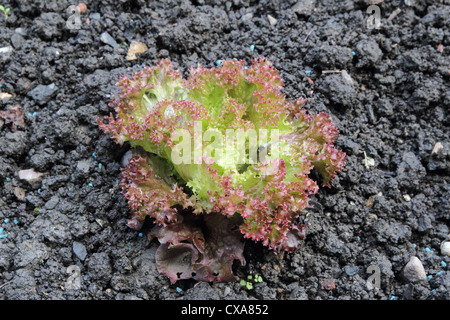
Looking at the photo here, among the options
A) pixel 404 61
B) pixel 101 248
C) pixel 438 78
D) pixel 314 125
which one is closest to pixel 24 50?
pixel 101 248

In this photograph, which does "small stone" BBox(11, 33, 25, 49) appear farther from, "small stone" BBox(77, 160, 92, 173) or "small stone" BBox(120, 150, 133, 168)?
"small stone" BBox(120, 150, 133, 168)

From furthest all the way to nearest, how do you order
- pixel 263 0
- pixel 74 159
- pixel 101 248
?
pixel 263 0 < pixel 74 159 < pixel 101 248

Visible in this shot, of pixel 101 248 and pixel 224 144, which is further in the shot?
pixel 101 248

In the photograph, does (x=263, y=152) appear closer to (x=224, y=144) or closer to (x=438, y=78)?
(x=224, y=144)

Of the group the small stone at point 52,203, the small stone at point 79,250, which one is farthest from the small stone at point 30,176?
the small stone at point 79,250

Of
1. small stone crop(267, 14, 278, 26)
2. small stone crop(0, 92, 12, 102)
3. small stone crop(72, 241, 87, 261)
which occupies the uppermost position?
small stone crop(267, 14, 278, 26)

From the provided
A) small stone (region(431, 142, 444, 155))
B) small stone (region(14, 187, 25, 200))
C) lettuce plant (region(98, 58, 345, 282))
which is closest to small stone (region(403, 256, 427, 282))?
lettuce plant (region(98, 58, 345, 282))

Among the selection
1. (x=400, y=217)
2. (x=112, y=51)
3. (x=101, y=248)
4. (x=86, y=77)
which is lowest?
(x=101, y=248)
